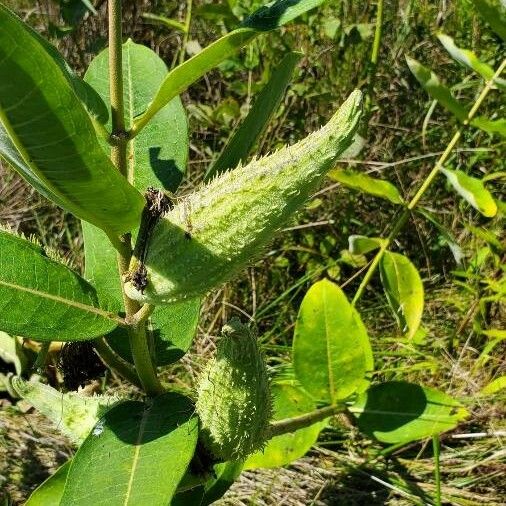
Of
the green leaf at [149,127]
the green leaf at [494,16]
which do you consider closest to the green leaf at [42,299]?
the green leaf at [149,127]

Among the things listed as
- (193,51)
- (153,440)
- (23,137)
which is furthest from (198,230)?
(193,51)

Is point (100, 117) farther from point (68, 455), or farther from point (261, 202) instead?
point (68, 455)

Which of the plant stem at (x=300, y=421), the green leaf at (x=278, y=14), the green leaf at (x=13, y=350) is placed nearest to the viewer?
the green leaf at (x=278, y=14)

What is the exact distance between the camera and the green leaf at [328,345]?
1.75 meters

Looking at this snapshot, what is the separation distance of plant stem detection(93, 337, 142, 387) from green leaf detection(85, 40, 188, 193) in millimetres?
254

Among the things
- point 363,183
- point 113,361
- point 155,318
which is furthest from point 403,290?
point 113,361

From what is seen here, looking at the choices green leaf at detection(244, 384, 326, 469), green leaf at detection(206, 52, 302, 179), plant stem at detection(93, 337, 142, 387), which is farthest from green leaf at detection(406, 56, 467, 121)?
plant stem at detection(93, 337, 142, 387)

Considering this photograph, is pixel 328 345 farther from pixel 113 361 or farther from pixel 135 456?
pixel 135 456

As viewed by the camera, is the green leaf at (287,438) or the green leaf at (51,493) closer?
the green leaf at (51,493)

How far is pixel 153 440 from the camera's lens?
1.09 meters

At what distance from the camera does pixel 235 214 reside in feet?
2.80

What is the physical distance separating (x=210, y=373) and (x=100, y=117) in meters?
0.38

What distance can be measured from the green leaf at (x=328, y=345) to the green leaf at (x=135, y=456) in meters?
0.64

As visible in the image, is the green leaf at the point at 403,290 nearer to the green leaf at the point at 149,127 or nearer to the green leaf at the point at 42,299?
the green leaf at the point at 149,127
